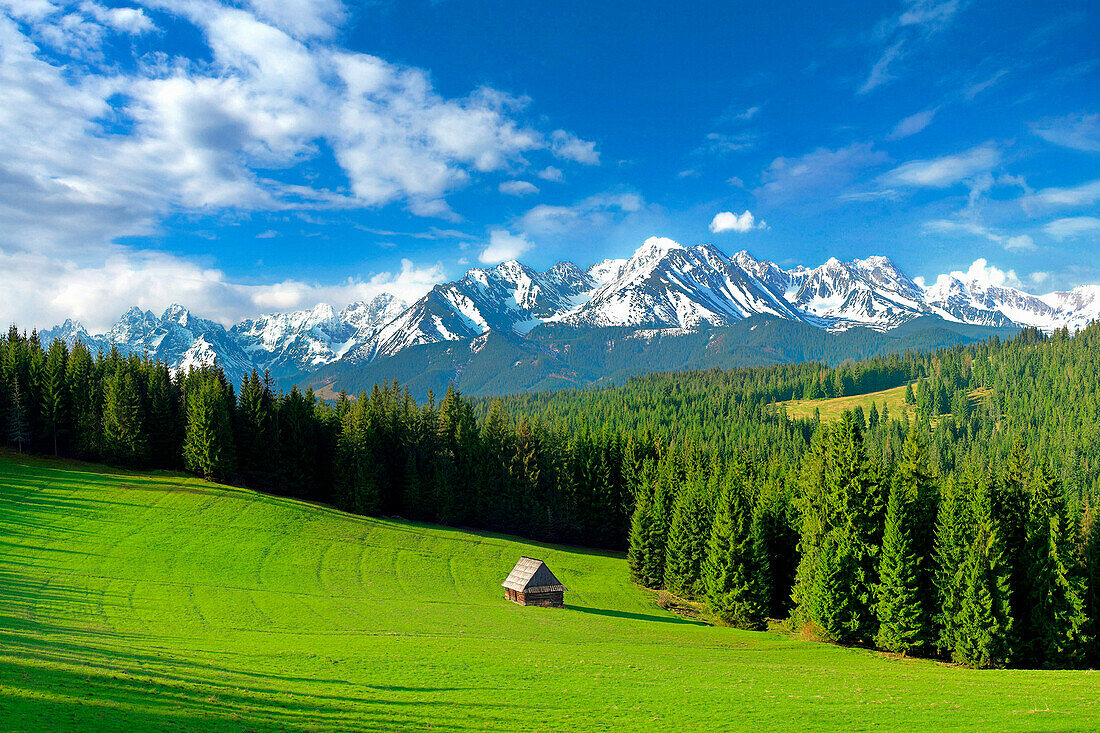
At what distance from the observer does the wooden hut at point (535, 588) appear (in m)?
56.1

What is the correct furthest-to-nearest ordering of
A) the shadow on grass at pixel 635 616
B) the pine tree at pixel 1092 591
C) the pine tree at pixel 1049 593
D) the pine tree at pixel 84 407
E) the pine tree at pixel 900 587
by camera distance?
1. the pine tree at pixel 84 407
2. the shadow on grass at pixel 635 616
3. the pine tree at pixel 900 587
4. the pine tree at pixel 1092 591
5. the pine tree at pixel 1049 593

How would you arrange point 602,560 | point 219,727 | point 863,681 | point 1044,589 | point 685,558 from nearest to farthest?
point 219,727
point 863,681
point 1044,589
point 685,558
point 602,560

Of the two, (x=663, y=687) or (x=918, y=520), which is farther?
(x=918, y=520)

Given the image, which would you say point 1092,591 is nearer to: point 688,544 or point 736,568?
point 736,568

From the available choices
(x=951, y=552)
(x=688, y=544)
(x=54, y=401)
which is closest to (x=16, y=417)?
(x=54, y=401)

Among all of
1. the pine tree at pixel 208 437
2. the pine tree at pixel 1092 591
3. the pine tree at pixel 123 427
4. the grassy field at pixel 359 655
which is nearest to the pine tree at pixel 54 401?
the pine tree at pixel 123 427

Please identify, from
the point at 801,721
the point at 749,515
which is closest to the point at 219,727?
the point at 801,721

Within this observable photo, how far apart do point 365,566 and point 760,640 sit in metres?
37.9

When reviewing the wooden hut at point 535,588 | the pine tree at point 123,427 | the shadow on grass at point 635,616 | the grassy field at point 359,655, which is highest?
the pine tree at point 123,427

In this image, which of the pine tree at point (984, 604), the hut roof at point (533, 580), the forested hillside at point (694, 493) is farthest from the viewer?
the hut roof at point (533, 580)

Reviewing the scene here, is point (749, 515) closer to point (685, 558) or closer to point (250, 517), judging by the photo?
point (685, 558)

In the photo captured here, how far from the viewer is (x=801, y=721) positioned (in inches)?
950

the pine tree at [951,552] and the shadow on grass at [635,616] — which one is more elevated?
the pine tree at [951,552]

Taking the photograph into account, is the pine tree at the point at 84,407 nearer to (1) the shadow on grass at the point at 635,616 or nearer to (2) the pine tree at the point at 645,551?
(1) the shadow on grass at the point at 635,616
